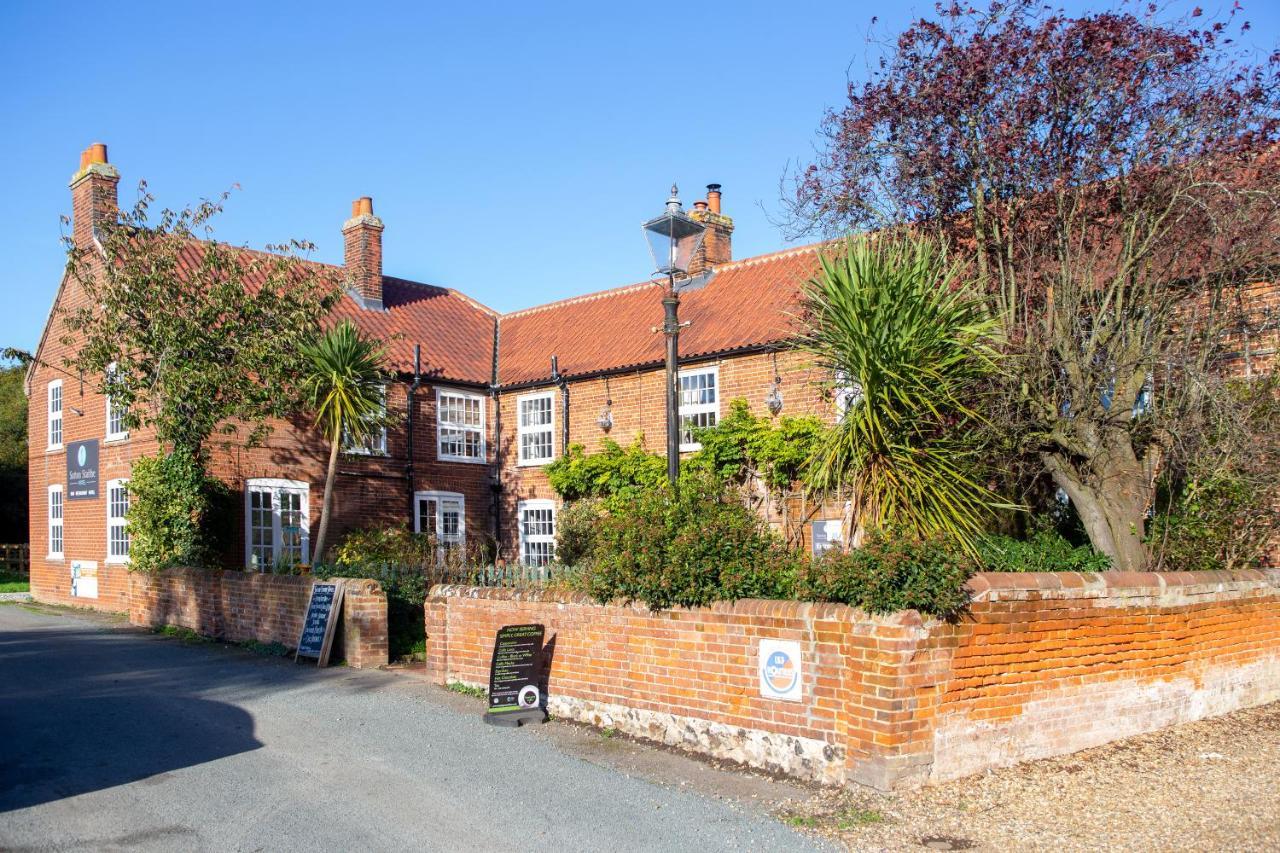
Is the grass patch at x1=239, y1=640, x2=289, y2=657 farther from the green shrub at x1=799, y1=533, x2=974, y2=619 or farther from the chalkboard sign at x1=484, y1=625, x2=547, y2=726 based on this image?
the green shrub at x1=799, y1=533, x2=974, y2=619

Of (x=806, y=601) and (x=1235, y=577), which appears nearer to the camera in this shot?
(x=806, y=601)

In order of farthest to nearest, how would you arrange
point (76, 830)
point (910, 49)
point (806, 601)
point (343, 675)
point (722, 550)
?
point (343, 675) < point (910, 49) < point (722, 550) < point (806, 601) < point (76, 830)

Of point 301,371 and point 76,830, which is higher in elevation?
point 301,371

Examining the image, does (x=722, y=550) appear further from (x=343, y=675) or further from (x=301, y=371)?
(x=301, y=371)

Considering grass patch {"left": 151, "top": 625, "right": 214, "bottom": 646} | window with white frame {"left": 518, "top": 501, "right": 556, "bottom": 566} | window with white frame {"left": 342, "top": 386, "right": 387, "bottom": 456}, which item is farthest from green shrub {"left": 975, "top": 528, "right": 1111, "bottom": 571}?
window with white frame {"left": 518, "top": 501, "right": 556, "bottom": 566}

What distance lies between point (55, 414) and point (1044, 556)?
74.8 ft

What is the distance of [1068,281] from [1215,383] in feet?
5.97

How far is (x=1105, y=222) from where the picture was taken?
37.8 ft

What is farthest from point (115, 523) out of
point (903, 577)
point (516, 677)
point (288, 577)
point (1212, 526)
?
point (1212, 526)

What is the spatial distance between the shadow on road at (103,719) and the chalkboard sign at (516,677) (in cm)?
221

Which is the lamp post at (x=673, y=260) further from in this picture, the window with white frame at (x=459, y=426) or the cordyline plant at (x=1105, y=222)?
the window with white frame at (x=459, y=426)

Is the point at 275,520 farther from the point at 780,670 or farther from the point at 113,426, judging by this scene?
the point at 780,670

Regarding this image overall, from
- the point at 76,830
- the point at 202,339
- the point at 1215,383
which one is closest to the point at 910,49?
the point at 1215,383

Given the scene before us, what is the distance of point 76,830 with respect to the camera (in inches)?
267
